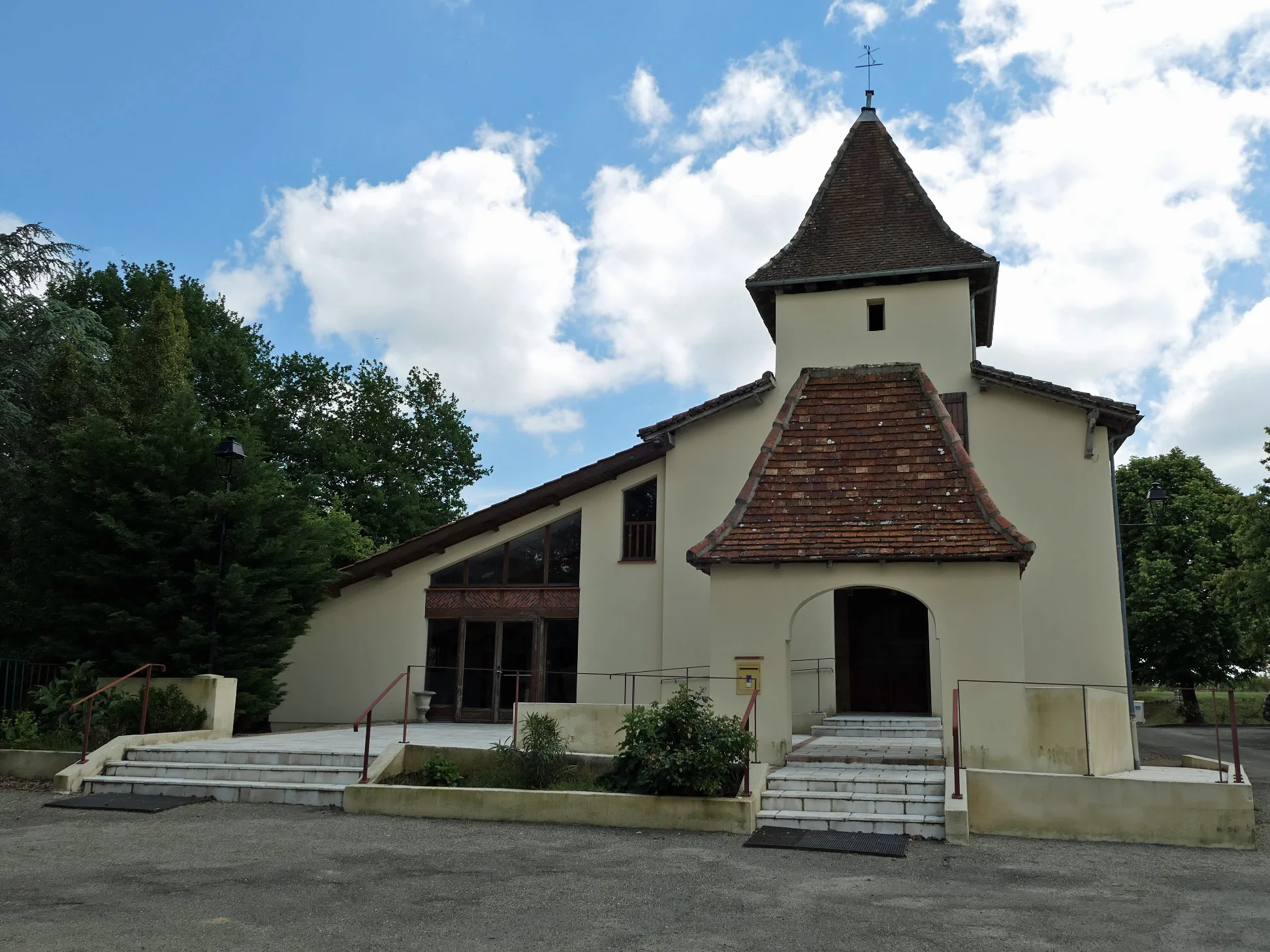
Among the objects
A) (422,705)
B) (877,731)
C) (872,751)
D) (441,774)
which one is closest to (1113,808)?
(872,751)

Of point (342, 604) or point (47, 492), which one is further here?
point (342, 604)

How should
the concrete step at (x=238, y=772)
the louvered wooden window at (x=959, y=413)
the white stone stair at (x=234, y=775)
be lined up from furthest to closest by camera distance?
the louvered wooden window at (x=959, y=413) < the concrete step at (x=238, y=772) < the white stone stair at (x=234, y=775)

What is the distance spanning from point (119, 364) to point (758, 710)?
13701 mm

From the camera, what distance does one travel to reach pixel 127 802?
36.6ft

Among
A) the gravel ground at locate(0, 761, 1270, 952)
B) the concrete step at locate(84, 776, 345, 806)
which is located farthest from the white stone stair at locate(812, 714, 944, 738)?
the concrete step at locate(84, 776, 345, 806)

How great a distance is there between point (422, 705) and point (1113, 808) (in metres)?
12.5

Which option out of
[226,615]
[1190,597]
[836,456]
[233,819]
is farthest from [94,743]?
[1190,597]

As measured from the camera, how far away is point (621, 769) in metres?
11.0

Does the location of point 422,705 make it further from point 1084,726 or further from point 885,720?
point 1084,726

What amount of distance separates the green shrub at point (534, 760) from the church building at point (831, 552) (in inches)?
82.9

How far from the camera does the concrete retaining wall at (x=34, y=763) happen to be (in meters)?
12.4

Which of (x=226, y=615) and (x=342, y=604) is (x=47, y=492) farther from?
(x=342, y=604)

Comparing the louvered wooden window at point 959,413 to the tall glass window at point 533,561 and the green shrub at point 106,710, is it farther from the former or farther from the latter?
the green shrub at point 106,710

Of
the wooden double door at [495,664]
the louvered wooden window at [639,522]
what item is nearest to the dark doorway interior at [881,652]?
the louvered wooden window at [639,522]
